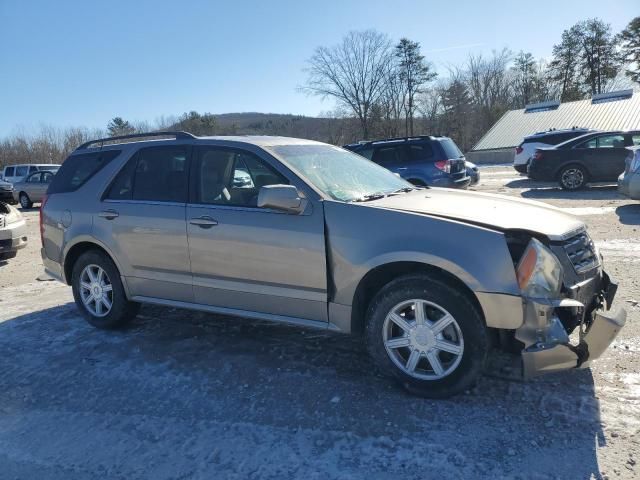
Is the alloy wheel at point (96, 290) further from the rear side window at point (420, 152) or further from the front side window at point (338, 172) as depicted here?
the rear side window at point (420, 152)

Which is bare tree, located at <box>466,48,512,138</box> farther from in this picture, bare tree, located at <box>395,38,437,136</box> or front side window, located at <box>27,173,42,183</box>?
front side window, located at <box>27,173,42,183</box>

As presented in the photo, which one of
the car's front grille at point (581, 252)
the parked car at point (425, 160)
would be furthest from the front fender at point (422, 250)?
the parked car at point (425, 160)

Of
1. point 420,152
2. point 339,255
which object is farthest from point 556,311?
point 420,152

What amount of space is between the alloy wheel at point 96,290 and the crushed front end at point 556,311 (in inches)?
145

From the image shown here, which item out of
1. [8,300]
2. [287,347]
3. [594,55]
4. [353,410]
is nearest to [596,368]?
[353,410]

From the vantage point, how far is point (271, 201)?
3.48 meters

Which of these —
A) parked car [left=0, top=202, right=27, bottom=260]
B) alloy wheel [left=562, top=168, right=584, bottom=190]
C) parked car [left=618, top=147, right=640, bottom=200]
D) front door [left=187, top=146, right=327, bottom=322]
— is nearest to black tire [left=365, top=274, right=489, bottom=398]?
front door [left=187, top=146, right=327, bottom=322]

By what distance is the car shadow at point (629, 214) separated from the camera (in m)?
8.87

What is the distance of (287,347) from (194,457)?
1.53 metres

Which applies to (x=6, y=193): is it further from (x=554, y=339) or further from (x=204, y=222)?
(x=554, y=339)

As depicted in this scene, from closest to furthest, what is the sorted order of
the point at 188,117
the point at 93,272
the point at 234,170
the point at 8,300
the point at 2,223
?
the point at 234,170
the point at 93,272
the point at 8,300
the point at 2,223
the point at 188,117

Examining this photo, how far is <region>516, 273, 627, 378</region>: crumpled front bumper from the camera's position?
2.87 m

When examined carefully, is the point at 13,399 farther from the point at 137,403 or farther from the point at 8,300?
the point at 8,300

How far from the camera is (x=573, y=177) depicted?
14.1m
